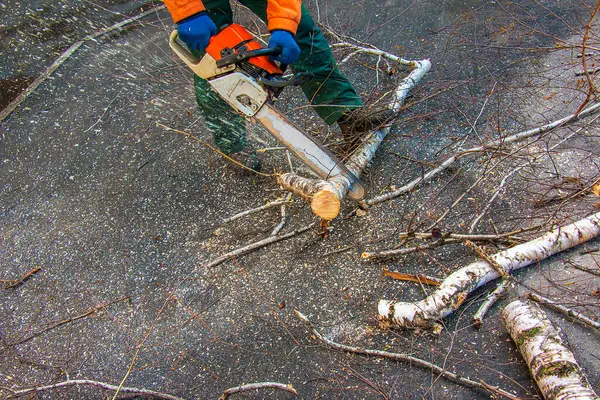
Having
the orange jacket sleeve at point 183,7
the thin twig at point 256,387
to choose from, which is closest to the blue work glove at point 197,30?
the orange jacket sleeve at point 183,7

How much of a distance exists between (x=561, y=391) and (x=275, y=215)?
5.20ft

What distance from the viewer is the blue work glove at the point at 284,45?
86.0 inches

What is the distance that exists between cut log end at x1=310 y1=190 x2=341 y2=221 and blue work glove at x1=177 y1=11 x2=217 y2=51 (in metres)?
0.92

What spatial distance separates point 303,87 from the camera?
8.91 ft

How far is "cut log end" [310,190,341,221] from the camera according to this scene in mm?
2115

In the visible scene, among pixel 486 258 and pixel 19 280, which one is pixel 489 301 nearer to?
pixel 486 258

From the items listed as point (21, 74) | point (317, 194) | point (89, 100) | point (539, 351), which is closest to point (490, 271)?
point (539, 351)

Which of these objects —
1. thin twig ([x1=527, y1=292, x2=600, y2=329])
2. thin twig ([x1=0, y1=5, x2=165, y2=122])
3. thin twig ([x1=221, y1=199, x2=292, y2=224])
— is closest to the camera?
thin twig ([x1=527, y1=292, x2=600, y2=329])

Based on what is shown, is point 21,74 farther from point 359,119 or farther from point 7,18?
point 359,119

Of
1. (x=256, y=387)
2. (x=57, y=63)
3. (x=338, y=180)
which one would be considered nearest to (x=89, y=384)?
(x=256, y=387)

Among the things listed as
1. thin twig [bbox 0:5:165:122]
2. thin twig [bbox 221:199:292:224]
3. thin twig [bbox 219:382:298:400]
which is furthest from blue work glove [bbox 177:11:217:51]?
thin twig [bbox 0:5:165:122]

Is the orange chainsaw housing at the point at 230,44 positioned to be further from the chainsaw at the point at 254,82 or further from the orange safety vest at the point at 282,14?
the orange safety vest at the point at 282,14

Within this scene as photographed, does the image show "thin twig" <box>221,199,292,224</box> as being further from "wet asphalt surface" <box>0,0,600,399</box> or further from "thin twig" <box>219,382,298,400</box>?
"thin twig" <box>219,382,298,400</box>

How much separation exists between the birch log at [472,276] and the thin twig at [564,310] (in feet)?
0.49
